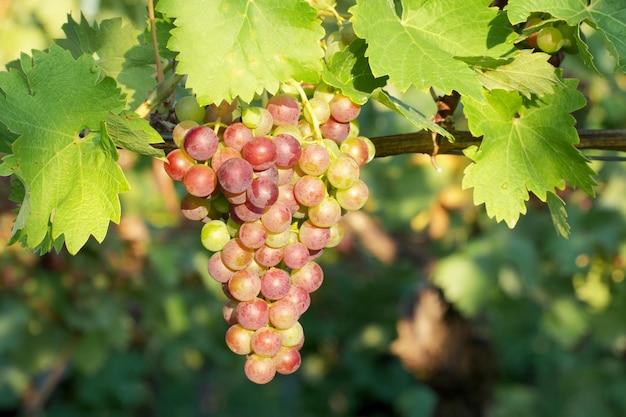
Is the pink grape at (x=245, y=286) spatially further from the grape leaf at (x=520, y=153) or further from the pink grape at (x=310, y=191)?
the grape leaf at (x=520, y=153)

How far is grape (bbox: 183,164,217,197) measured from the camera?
988 millimetres

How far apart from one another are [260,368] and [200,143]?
0.30m

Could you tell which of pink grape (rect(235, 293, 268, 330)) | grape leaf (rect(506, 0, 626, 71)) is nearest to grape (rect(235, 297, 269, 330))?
pink grape (rect(235, 293, 268, 330))

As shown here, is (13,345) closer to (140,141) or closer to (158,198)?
(158,198)

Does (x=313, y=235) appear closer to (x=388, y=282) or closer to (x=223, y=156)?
(x=223, y=156)

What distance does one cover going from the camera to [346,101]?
1040 mm

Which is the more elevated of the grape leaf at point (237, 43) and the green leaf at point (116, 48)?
the grape leaf at point (237, 43)

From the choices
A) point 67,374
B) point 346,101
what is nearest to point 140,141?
point 346,101

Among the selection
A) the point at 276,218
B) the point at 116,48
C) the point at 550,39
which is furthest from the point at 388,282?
the point at 276,218

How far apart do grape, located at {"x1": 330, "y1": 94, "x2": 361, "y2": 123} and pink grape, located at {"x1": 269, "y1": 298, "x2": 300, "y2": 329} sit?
0.25 metres

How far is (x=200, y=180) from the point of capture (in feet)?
3.24

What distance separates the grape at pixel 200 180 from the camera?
0.99 m

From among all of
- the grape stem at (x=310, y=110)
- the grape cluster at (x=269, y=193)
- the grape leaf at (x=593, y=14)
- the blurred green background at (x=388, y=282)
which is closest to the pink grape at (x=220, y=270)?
the grape cluster at (x=269, y=193)

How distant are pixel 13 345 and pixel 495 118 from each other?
301 centimetres
